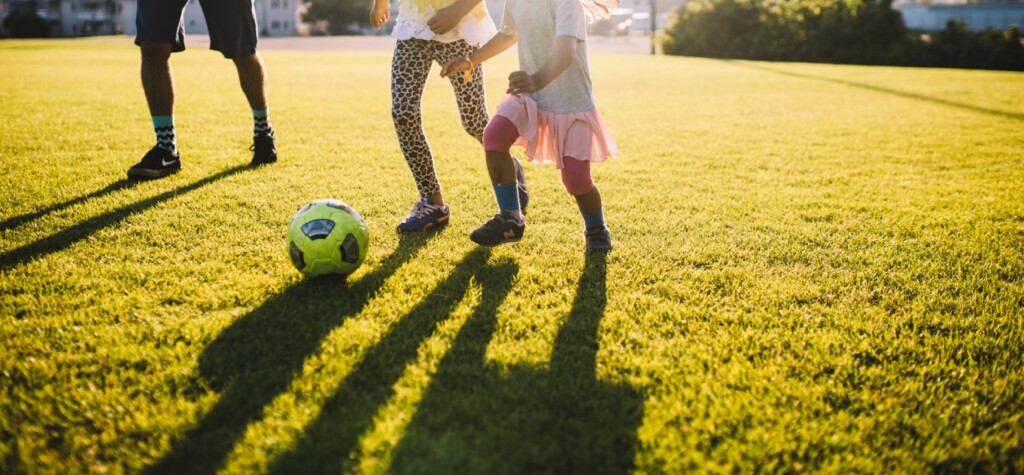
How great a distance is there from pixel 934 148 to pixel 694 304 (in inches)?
220

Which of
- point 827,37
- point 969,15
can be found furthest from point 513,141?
point 969,15

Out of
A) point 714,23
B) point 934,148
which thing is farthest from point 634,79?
point 714,23

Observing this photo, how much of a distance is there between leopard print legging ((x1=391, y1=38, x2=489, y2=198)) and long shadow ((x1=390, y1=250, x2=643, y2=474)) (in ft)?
5.37

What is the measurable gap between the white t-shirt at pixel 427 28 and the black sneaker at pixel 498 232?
3.74 feet

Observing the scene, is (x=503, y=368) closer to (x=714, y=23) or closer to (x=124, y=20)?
(x=714, y=23)

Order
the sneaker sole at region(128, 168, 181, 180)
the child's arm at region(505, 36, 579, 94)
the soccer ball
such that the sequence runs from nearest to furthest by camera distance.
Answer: the soccer ball, the child's arm at region(505, 36, 579, 94), the sneaker sole at region(128, 168, 181, 180)

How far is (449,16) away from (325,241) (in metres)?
1.40

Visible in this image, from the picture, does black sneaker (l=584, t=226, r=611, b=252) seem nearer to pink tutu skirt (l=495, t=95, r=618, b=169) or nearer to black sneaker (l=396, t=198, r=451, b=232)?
pink tutu skirt (l=495, t=95, r=618, b=169)

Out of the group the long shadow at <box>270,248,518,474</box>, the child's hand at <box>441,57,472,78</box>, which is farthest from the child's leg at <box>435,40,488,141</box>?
the long shadow at <box>270,248,518,474</box>

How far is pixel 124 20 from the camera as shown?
69875 millimetres

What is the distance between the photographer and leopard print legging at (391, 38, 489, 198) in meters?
3.61

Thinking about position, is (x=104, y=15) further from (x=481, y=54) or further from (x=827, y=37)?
(x=481, y=54)

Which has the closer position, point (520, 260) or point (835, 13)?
point (520, 260)

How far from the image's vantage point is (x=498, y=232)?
3354 millimetres
